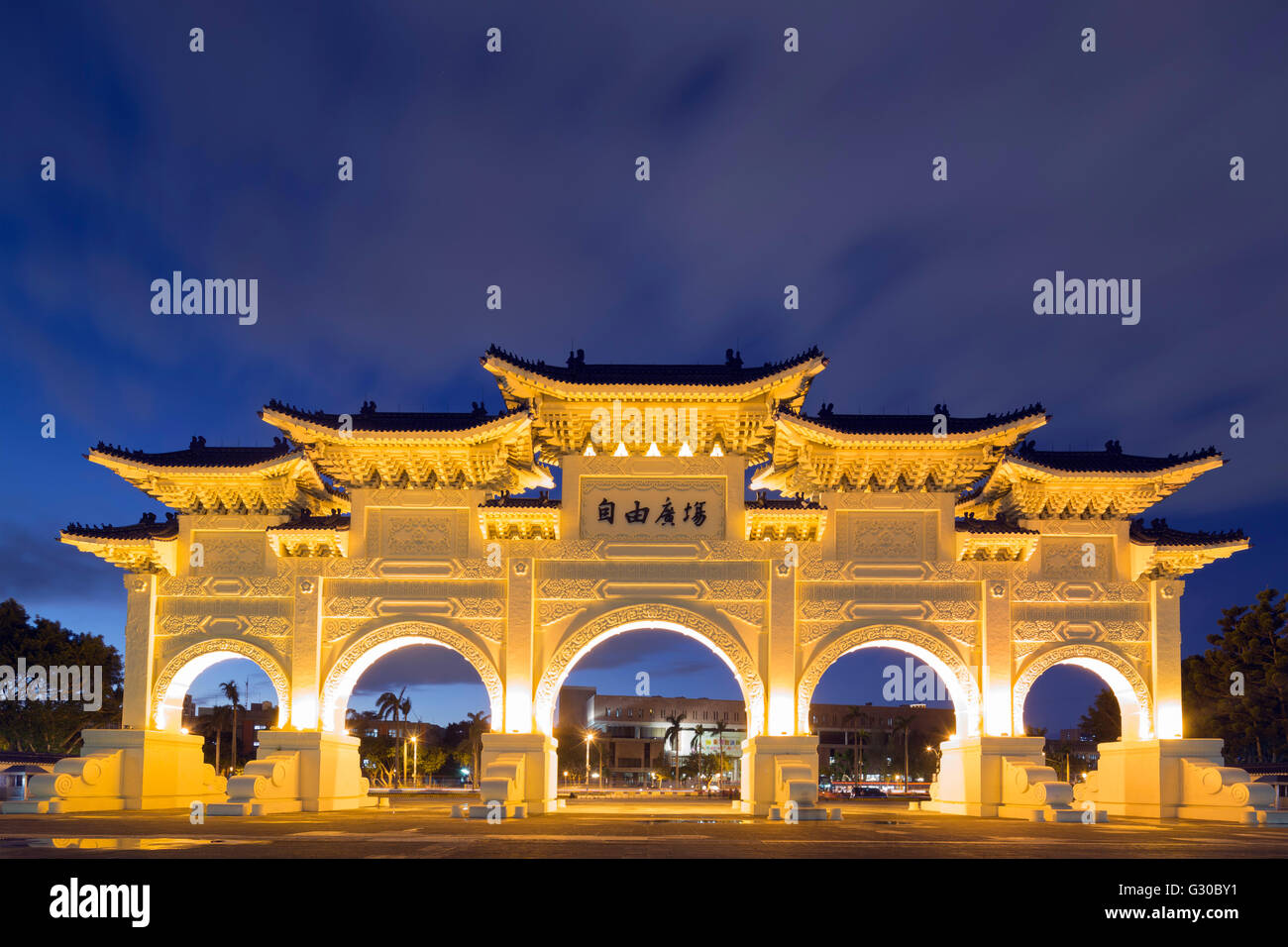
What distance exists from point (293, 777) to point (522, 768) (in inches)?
152

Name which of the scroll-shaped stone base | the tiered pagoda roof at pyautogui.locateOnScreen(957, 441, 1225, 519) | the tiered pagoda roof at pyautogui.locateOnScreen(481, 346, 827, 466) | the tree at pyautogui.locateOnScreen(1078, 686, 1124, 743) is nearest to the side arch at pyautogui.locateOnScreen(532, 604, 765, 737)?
the tiered pagoda roof at pyautogui.locateOnScreen(481, 346, 827, 466)

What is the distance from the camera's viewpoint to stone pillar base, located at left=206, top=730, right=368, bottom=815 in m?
16.7

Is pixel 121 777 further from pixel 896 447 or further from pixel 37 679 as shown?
pixel 37 679

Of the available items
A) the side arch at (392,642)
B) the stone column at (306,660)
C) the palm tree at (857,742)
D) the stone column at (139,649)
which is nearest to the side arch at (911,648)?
the side arch at (392,642)

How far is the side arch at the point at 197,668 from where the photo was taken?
18469 mm

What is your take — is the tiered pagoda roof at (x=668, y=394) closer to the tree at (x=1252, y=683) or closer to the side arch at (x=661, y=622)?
the side arch at (x=661, y=622)

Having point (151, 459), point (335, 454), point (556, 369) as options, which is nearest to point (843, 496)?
point (556, 369)

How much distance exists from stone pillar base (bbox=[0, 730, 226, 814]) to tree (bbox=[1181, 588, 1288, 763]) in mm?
24461

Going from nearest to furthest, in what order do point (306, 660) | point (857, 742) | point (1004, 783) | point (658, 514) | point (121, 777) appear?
point (1004, 783), point (121, 777), point (306, 660), point (658, 514), point (857, 742)

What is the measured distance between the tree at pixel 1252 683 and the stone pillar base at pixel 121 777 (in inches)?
963

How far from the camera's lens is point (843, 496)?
738 inches

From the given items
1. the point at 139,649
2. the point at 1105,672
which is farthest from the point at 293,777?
the point at 1105,672

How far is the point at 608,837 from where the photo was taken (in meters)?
12.5
